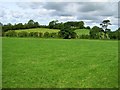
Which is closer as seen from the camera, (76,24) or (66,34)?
(66,34)

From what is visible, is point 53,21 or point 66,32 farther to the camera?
point 53,21

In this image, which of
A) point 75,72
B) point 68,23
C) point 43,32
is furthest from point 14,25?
point 75,72

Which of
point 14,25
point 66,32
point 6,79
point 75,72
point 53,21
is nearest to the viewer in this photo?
point 6,79

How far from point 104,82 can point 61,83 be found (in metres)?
2.07

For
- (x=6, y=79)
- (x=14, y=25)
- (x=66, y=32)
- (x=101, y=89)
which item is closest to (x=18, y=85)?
(x=6, y=79)

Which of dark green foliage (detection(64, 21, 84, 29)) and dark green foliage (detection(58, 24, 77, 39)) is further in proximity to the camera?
dark green foliage (detection(64, 21, 84, 29))

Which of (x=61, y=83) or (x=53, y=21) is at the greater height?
(x=53, y=21)

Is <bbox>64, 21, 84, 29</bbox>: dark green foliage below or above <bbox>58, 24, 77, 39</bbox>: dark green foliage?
above

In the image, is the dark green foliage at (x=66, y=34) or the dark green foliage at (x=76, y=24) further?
the dark green foliage at (x=76, y=24)

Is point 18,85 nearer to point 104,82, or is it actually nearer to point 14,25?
point 104,82

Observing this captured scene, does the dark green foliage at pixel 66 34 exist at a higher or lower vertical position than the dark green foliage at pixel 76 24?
lower

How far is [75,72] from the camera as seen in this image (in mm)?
15680

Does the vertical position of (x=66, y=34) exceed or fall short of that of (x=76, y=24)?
it falls short

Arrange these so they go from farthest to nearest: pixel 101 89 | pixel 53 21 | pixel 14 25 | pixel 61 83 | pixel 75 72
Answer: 1. pixel 53 21
2. pixel 14 25
3. pixel 75 72
4. pixel 61 83
5. pixel 101 89
